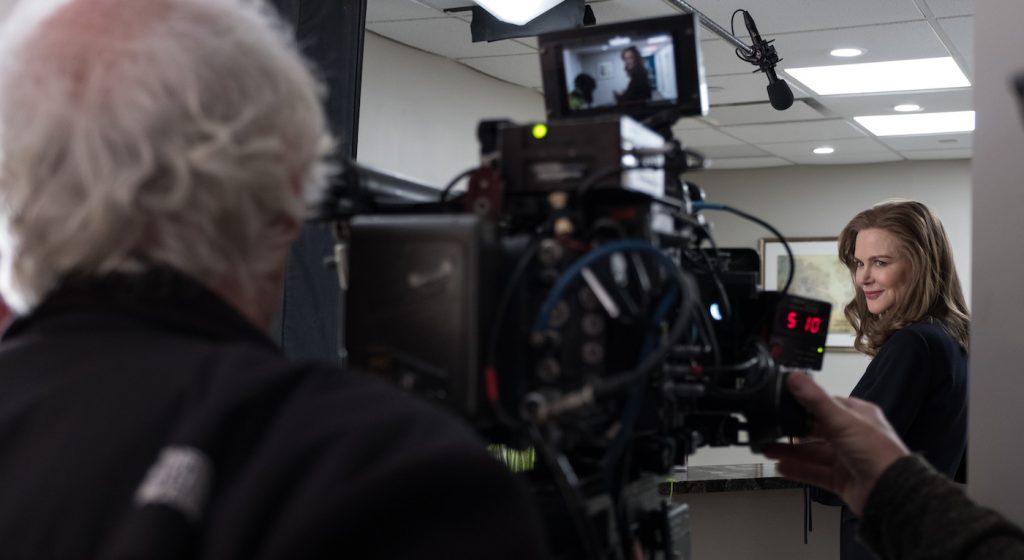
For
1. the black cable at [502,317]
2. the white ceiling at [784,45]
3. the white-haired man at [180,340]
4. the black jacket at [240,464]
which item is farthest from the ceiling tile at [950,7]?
the black jacket at [240,464]

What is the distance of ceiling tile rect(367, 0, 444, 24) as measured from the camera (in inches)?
171

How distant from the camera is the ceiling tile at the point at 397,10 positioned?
4355 millimetres

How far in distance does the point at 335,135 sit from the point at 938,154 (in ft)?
21.9

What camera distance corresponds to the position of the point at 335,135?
9.59ft

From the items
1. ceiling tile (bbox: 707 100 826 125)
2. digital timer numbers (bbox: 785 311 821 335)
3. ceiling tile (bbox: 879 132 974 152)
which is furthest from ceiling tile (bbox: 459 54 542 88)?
digital timer numbers (bbox: 785 311 821 335)

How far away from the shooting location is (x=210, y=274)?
32.2 inches

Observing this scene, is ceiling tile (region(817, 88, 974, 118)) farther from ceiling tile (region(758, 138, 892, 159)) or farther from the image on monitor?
the image on monitor

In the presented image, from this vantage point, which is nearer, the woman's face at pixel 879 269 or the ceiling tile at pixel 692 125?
the woman's face at pixel 879 269

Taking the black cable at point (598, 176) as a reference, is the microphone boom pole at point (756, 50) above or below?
above

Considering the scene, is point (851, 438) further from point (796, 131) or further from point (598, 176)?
point (796, 131)

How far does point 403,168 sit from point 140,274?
4.28 meters

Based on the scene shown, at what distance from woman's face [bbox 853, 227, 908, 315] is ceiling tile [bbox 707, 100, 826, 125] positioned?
3429 millimetres

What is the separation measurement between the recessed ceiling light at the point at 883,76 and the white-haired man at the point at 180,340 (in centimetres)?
489

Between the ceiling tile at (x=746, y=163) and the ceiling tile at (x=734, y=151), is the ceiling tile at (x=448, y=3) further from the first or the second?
the ceiling tile at (x=746, y=163)
